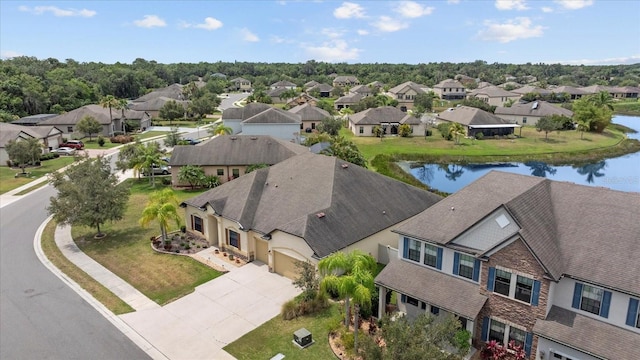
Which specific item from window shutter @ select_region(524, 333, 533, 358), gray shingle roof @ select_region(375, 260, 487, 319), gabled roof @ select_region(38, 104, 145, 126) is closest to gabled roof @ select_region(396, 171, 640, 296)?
gray shingle roof @ select_region(375, 260, 487, 319)

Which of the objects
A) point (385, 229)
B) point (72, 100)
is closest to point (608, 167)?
point (385, 229)

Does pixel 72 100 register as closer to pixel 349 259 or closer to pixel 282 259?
pixel 282 259

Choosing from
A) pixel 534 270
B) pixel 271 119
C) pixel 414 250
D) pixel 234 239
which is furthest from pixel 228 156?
pixel 534 270

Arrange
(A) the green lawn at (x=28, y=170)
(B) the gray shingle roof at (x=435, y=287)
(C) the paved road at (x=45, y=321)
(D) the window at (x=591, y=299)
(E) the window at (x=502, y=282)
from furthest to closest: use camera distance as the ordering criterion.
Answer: (A) the green lawn at (x=28, y=170), (C) the paved road at (x=45, y=321), (B) the gray shingle roof at (x=435, y=287), (E) the window at (x=502, y=282), (D) the window at (x=591, y=299)

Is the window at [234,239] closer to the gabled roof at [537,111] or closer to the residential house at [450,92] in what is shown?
the gabled roof at [537,111]

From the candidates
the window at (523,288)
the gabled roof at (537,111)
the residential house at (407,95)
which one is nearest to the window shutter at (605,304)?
the window at (523,288)

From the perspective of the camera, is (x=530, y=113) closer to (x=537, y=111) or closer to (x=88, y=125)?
(x=537, y=111)
